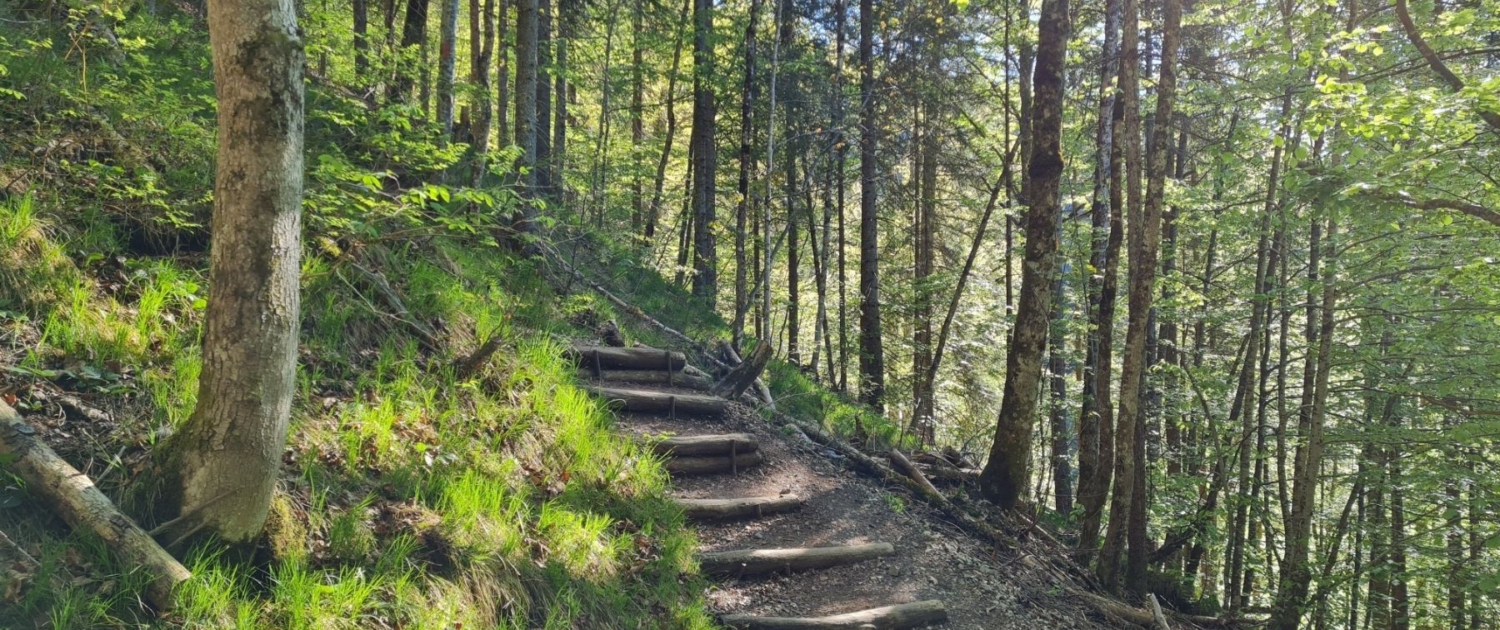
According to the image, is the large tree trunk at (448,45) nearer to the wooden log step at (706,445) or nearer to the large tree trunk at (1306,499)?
the wooden log step at (706,445)

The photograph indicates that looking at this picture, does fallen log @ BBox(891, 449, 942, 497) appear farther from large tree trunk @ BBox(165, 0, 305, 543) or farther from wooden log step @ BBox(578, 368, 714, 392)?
large tree trunk @ BBox(165, 0, 305, 543)

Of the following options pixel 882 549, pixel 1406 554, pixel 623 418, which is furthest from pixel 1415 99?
pixel 623 418

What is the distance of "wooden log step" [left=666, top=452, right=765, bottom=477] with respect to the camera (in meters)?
6.20

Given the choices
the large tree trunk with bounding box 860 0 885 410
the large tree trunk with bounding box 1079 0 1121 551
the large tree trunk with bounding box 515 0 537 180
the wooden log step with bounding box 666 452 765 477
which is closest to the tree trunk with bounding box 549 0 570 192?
the large tree trunk with bounding box 515 0 537 180

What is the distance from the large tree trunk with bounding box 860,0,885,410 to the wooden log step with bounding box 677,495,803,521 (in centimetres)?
646

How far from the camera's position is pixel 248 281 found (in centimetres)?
276

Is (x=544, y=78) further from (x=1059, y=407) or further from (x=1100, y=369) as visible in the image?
(x=1100, y=369)

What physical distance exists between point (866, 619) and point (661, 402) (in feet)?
9.79

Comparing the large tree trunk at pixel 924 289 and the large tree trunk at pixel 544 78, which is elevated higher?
the large tree trunk at pixel 544 78

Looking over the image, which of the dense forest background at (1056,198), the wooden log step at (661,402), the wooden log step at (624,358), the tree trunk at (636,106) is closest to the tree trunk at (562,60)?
the dense forest background at (1056,198)

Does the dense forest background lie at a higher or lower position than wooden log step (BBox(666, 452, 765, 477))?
higher

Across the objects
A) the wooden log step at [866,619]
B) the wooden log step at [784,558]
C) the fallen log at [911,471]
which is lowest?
the wooden log step at [866,619]

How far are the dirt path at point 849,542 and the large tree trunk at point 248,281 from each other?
2.88 metres

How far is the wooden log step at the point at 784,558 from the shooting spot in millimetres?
5025
